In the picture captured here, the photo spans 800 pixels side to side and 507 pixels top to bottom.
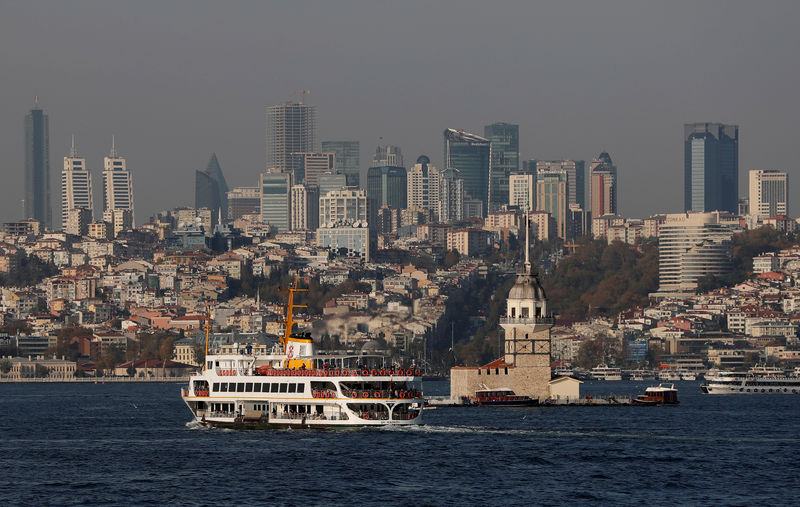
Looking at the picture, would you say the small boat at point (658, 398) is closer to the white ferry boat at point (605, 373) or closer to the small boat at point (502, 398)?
the small boat at point (502, 398)

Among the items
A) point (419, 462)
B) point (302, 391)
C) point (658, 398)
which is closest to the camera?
point (419, 462)

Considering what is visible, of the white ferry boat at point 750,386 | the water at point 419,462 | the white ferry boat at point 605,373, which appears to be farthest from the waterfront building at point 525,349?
the white ferry boat at point 605,373

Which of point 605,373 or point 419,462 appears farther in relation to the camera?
point 605,373

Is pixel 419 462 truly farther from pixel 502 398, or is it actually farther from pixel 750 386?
pixel 750 386

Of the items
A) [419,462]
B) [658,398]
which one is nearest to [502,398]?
[658,398]

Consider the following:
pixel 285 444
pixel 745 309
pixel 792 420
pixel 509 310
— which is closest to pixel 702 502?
pixel 285 444

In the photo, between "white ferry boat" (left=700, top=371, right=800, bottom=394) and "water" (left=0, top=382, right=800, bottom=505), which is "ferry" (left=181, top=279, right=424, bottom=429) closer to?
"water" (left=0, top=382, right=800, bottom=505)
